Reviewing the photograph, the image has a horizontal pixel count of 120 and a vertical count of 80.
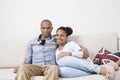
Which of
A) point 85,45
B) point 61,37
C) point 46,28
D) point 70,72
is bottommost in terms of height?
point 70,72

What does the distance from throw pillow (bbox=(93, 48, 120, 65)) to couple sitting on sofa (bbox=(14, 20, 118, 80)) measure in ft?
0.37

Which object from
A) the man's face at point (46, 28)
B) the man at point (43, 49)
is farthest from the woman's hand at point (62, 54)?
the man's face at point (46, 28)

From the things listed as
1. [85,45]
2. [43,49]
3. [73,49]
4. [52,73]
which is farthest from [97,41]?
[52,73]

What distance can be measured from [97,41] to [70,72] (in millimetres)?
813

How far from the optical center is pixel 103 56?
10.5 feet

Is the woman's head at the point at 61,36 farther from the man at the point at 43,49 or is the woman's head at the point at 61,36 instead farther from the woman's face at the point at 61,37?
the man at the point at 43,49

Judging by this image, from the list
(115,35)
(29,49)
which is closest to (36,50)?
(29,49)

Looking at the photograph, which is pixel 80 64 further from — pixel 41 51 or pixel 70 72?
pixel 41 51

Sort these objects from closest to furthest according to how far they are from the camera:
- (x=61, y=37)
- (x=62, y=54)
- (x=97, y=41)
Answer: (x=62, y=54), (x=61, y=37), (x=97, y=41)

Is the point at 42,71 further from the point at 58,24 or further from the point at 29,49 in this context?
the point at 58,24

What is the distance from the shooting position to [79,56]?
296 cm

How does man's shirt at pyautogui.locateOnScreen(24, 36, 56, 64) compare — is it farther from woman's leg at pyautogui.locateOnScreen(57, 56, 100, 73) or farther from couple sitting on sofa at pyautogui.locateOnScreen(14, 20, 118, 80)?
woman's leg at pyautogui.locateOnScreen(57, 56, 100, 73)

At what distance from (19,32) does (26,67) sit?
107 cm

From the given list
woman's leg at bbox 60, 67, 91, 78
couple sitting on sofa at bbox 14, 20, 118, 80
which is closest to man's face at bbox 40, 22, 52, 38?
couple sitting on sofa at bbox 14, 20, 118, 80
